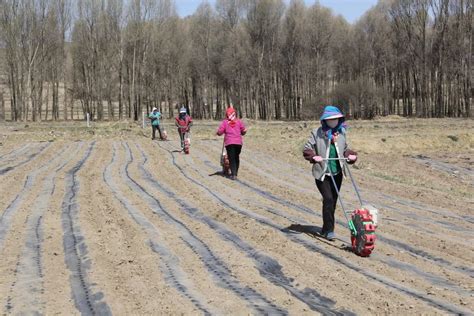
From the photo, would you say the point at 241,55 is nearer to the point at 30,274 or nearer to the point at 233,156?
the point at 233,156

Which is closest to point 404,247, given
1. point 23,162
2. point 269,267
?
point 269,267

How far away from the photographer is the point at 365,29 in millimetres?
63312

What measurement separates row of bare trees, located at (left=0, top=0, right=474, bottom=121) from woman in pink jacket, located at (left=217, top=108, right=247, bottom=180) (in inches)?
1638

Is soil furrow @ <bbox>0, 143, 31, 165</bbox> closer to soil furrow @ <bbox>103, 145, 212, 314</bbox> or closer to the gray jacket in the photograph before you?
soil furrow @ <bbox>103, 145, 212, 314</bbox>

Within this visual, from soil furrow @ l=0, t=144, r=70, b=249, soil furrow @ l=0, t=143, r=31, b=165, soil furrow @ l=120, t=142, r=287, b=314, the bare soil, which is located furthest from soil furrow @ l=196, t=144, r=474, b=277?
soil furrow @ l=0, t=143, r=31, b=165

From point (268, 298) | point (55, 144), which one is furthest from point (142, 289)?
point (55, 144)

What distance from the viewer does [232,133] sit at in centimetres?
1263

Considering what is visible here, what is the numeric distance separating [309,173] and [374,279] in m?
8.48

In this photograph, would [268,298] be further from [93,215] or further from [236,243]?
[93,215]

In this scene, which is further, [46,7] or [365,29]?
[365,29]

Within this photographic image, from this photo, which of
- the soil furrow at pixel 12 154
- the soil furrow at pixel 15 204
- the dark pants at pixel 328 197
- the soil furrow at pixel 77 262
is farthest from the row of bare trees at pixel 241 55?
the dark pants at pixel 328 197

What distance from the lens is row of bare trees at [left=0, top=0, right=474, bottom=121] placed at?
5141 centimetres

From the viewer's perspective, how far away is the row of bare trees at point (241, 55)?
51.4 m

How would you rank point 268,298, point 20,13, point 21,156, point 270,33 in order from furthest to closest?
1. point 270,33
2. point 20,13
3. point 21,156
4. point 268,298
